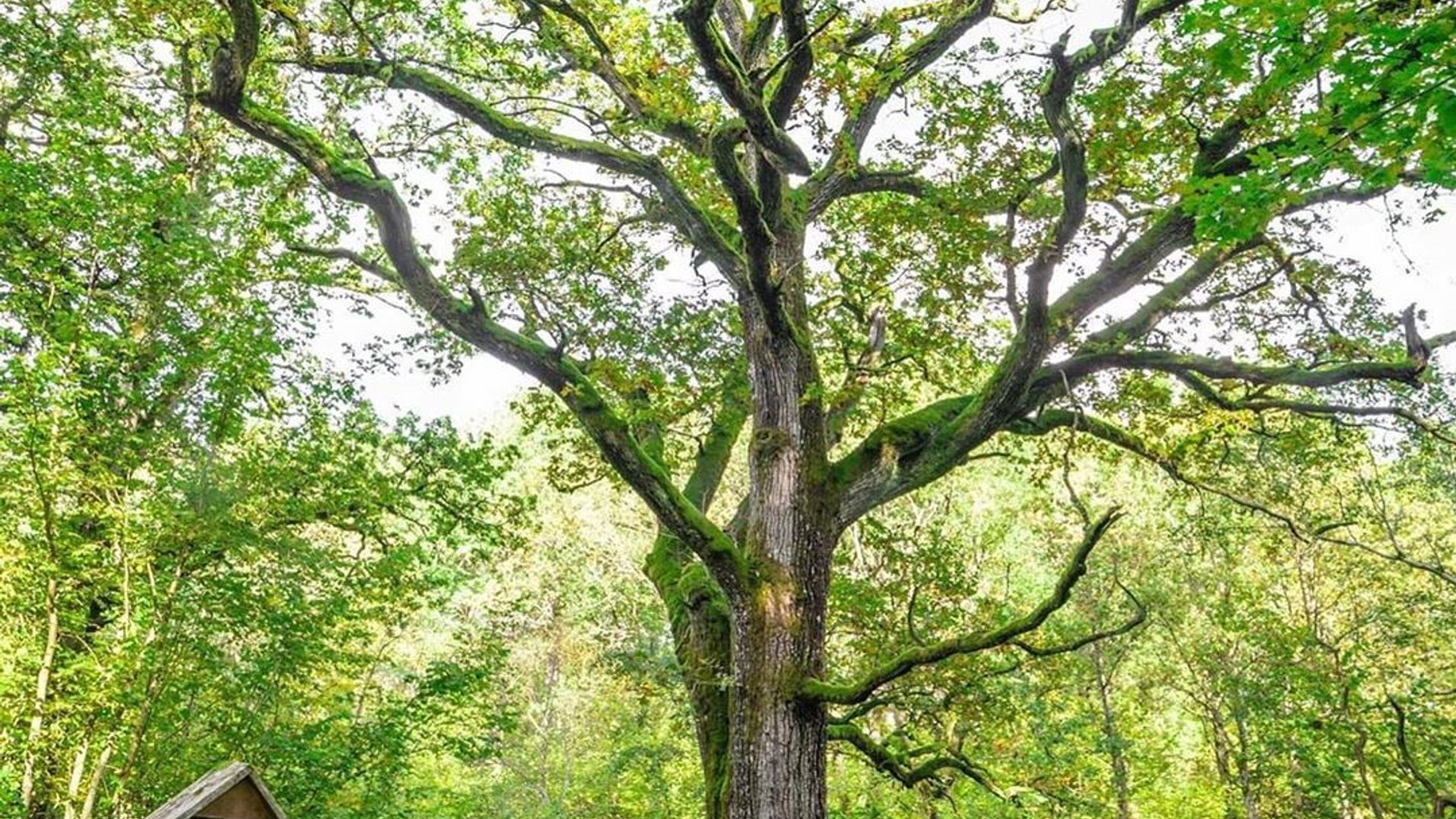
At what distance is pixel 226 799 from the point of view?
11.0 feet

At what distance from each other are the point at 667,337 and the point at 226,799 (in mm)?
4401

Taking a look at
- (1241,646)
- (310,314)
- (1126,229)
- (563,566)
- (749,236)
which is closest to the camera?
(749,236)

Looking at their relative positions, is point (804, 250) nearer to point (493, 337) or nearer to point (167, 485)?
point (493, 337)

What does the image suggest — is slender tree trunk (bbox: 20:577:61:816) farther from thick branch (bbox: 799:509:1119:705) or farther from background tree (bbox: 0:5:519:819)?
thick branch (bbox: 799:509:1119:705)

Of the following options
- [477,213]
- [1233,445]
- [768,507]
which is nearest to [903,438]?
[768,507]

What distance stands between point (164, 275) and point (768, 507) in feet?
13.7

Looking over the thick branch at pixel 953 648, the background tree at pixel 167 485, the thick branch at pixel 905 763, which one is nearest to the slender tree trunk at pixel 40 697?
the background tree at pixel 167 485

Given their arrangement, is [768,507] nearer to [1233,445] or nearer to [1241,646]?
[1233,445]

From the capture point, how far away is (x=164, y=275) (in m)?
5.20

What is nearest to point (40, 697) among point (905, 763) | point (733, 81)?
point (733, 81)

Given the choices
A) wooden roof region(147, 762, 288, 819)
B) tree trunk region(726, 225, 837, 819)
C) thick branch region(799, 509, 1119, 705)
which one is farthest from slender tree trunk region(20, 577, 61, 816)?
thick branch region(799, 509, 1119, 705)

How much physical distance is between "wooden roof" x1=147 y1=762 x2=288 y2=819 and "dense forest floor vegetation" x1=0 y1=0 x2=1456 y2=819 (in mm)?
1601

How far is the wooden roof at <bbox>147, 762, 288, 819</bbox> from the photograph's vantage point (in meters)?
3.13

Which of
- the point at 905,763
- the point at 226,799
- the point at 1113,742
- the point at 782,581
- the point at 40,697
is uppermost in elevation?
the point at 1113,742
